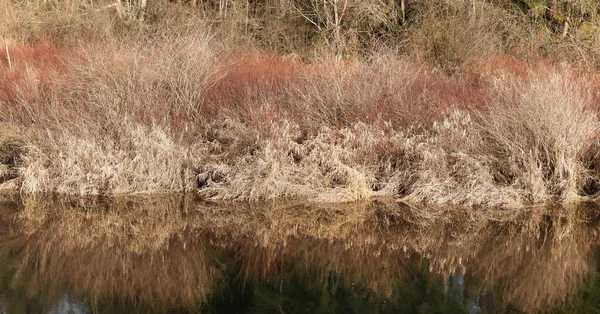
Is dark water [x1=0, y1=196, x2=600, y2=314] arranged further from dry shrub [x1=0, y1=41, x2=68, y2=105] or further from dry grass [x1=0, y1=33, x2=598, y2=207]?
dry shrub [x1=0, y1=41, x2=68, y2=105]

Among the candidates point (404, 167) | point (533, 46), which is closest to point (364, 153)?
point (404, 167)

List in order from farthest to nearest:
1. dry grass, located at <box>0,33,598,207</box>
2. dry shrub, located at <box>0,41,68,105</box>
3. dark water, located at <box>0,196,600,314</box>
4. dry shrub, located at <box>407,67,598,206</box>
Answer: dry shrub, located at <box>0,41,68,105</box>, dry grass, located at <box>0,33,598,207</box>, dry shrub, located at <box>407,67,598,206</box>, dark water, located at <box>0,196,600,314</box>

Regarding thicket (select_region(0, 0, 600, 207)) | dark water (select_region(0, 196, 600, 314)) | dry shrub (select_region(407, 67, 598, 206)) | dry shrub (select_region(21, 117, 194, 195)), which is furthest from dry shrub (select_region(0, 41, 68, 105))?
dry shrub (select_region(407, 67, 598, 206))

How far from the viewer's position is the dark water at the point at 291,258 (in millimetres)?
7520

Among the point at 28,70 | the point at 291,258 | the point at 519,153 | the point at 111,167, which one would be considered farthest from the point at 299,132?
the point at 28,70

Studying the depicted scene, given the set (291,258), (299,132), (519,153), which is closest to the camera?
(291,258)

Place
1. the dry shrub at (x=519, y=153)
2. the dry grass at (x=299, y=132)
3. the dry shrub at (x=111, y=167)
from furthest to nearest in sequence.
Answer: the dry shrub at (x=111, y=167) → the dry grass at (x=299, y=132) → the dry shrub at (x=519, y=153)

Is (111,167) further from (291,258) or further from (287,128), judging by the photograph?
(291,258)

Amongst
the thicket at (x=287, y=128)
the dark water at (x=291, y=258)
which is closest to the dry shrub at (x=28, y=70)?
the thicket at (x=287, y=128)

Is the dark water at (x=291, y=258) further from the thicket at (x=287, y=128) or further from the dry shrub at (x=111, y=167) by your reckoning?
the thicket at (x=287, y=128)

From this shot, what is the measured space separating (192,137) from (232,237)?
10.4 ft

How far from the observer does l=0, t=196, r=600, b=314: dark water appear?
24.7 feet

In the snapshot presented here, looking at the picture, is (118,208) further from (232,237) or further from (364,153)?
(364,153)

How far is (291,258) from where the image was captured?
8.91 metres
